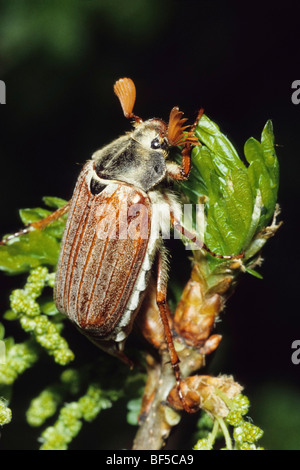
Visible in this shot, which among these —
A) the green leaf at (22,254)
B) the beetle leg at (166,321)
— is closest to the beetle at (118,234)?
the beetle leg at (166,321)

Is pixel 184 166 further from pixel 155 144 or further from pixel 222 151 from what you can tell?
pixel 155 144

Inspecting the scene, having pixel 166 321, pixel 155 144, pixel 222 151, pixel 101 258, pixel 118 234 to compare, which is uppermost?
pixel 222 151

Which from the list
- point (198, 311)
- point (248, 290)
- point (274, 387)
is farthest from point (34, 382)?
point (248, 290)

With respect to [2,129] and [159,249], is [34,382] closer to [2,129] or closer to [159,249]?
[159,249]

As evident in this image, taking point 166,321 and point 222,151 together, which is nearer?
point 222,151

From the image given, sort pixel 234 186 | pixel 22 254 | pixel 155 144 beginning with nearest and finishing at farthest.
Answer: pixel 234 186 → pixel 22 254 → pixel 155 144

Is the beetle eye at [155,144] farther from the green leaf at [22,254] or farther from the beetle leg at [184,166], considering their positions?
the green leaf at [22,254]

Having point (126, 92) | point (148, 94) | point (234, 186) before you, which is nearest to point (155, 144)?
point (126, 92)
